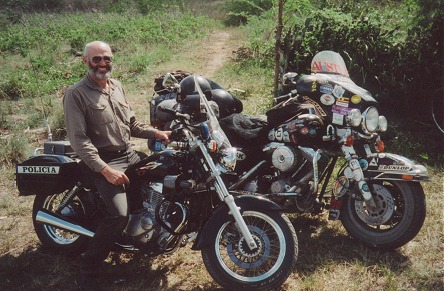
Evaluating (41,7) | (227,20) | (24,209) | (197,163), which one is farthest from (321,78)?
(41,7)

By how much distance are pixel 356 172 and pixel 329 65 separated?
3.72ft

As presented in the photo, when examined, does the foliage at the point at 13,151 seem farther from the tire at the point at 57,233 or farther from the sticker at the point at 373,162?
the sticker at the point at 373,162

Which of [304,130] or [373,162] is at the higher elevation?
[304,130]

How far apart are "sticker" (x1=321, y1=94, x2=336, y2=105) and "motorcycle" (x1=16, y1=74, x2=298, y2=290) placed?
1.13m

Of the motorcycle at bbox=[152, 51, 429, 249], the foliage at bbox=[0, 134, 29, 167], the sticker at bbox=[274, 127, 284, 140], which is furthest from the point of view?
the foliage at bbox=[0, 134, 29, 167]

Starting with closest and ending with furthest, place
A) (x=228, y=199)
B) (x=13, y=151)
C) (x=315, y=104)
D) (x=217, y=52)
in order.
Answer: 1. (x=228, y=199)
2. (x=315, y=104)
3. (x=13, y=151)
4. (x=217, y=52)

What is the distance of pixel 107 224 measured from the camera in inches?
128

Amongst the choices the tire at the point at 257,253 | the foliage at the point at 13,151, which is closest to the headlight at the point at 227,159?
the tire at the point at 257,253

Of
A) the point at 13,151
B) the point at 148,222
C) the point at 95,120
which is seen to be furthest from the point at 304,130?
the point at 13,151

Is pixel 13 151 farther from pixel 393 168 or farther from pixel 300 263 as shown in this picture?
pixel 393 168

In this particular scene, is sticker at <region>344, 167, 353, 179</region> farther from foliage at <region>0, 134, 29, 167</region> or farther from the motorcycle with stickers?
foliage at <region>0, 134, 29, 167</region>

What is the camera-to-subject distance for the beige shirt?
316 centimetres

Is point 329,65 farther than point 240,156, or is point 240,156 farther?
Result: point 240,156

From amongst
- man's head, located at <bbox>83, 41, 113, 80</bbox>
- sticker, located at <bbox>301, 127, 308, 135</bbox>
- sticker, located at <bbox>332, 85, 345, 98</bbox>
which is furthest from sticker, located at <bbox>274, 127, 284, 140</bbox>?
man's head, located at <bbox>83, 41, 113, 80</bbox>
